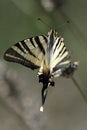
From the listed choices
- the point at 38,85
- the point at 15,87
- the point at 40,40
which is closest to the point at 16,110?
the point at 15,87

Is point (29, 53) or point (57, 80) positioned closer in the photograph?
point (29, 53)

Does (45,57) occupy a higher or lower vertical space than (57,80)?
higher

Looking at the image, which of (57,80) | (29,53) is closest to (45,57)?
(29,53)

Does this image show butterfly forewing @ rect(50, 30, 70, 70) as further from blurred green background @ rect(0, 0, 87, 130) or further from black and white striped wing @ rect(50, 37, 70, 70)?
blurred green background @ rect(0, 0, 87, 130)

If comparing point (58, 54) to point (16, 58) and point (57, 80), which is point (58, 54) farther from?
point (57, 80)

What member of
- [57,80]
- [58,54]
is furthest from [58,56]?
[57,80]

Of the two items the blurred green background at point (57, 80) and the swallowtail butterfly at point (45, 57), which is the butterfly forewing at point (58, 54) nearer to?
the swallowtail butterfly at point (45, 57)

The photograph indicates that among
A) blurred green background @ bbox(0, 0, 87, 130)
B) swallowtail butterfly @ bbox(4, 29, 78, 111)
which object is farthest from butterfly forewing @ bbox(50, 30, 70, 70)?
blurred green background @ bbox(0, 0, 87, 130)

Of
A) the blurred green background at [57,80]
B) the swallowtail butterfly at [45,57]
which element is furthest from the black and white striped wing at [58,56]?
the blurred green background at [57,80]
